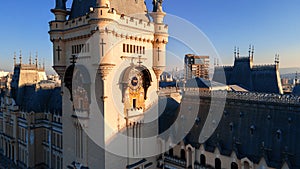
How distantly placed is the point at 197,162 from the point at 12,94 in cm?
3935

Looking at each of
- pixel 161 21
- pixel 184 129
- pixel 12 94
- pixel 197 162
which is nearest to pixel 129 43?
pixel 161 21

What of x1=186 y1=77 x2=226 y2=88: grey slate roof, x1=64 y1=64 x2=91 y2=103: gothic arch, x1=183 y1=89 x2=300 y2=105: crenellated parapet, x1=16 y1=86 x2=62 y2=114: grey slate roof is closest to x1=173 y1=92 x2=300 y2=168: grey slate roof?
x1=183 y1=89 x2=300 y2=105: crenellated parapet

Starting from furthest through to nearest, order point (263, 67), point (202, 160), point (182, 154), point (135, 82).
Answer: point (263, 67) < point (182, 154) < point (135, 82) < point (202, 160)

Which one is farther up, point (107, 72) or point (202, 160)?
point (107, 72)

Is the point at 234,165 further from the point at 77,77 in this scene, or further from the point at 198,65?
the point at 198,65

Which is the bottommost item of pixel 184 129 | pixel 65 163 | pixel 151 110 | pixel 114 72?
pixel 65 163

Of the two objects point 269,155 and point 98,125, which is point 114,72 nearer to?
point 98,125

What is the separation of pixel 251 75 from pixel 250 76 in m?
0.32

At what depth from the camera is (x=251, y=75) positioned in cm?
4666

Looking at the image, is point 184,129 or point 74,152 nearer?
point 74,152

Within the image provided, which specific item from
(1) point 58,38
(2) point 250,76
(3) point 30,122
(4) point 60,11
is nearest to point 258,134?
(1) point 58,38

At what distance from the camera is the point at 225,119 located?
2303 centimetres

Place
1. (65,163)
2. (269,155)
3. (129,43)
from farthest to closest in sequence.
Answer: (65,163)
(129,43)
(269,155)

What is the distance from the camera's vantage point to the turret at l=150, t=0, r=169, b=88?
24594 mm
